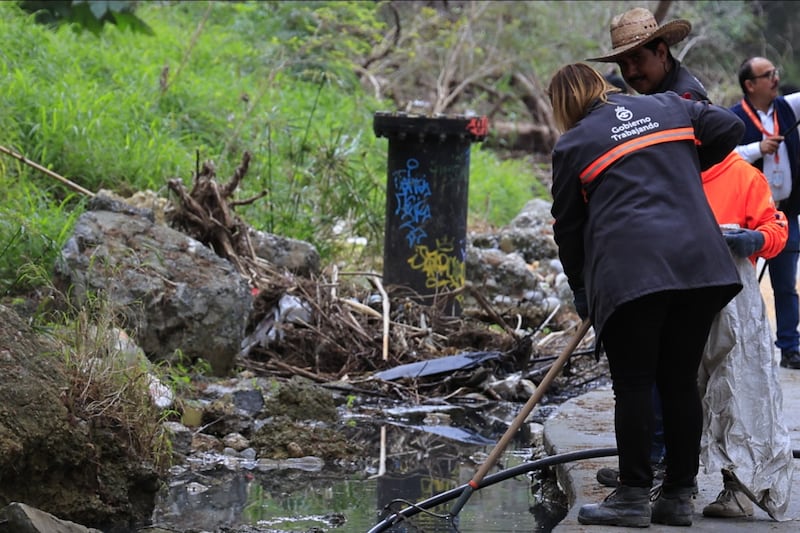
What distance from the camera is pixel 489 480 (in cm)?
430

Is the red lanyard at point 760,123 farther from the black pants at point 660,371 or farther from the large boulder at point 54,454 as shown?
the large boulder at point 54,454

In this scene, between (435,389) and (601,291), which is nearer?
(601,291)

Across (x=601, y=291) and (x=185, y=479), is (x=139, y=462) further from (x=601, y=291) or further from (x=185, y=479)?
(x=601, y=291)

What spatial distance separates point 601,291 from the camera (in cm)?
364

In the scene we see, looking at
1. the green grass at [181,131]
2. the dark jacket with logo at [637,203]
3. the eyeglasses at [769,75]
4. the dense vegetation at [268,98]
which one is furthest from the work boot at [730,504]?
the green grass at [181,131]

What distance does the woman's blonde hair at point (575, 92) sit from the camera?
3760 millimetres

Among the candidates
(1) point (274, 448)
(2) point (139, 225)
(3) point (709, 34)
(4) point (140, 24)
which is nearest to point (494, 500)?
(1) point (274, 448)

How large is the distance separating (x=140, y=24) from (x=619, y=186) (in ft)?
34.8

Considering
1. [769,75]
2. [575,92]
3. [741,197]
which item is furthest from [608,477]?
[769,75]

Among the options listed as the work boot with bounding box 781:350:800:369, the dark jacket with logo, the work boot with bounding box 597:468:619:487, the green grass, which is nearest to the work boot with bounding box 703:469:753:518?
the work boot with bounding box 597:468:619:487

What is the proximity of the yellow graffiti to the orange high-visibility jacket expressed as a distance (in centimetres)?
385

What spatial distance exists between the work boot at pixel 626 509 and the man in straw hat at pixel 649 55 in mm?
1357

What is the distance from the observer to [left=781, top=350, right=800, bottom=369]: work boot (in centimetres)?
693

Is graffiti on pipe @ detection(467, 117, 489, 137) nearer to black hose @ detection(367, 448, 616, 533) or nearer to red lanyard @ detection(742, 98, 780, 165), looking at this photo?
red lanyard @ detection(742, 98, 780, 165)
